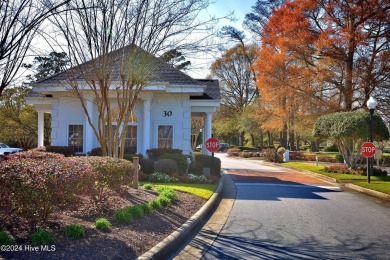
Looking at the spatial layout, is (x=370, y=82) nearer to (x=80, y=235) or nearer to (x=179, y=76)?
(x=179, y=76)

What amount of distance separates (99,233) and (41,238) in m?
1.08

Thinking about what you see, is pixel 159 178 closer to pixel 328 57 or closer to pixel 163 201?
pixel 163 201

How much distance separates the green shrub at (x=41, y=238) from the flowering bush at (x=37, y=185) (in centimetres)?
49

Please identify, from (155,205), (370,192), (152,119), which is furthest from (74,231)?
(152,119)

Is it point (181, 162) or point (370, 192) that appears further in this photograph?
point (181, 162)

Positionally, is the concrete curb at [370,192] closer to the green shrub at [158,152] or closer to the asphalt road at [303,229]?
the asphalt road at [303,229]

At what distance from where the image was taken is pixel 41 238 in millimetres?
5527

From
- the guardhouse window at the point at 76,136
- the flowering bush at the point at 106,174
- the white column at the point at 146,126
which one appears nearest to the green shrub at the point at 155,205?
the flowering bush at the point at 106,174

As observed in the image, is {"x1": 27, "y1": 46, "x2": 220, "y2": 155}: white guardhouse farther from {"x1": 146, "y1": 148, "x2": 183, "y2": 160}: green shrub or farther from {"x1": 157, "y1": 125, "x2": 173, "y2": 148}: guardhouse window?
{"x1": 146, "y1": 148, "x2": 183, "y2": 160}: green shrub

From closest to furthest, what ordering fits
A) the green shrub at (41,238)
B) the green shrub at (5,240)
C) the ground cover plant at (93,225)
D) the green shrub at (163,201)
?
the green shrub at (5,240) < the green shrub at (41,238) < the ground cover plant at (93,225) < the green shrub at (163,201)

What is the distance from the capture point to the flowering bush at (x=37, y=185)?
567 centimetres

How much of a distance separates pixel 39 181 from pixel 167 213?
3.77 meters

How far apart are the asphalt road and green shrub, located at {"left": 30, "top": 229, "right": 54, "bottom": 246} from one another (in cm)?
227

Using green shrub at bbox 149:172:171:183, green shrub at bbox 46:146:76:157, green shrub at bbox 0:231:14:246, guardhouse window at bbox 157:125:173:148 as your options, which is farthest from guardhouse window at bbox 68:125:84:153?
green shrub at bbox 0:231:14:246
